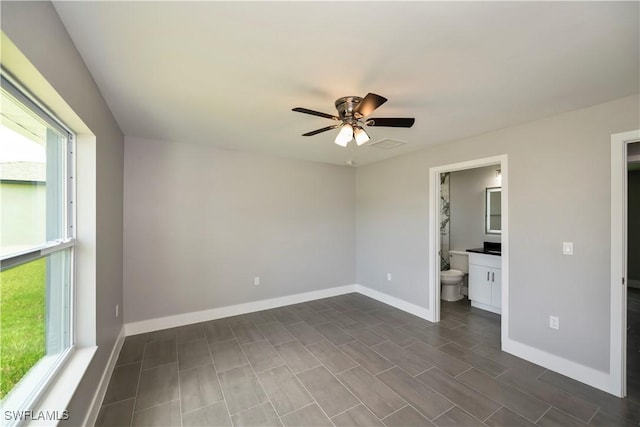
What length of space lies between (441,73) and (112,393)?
3502 mm

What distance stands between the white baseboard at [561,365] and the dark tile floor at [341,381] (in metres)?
0.08

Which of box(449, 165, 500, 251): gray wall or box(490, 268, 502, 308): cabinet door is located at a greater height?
box(449, 165, 500, 251): gray wall

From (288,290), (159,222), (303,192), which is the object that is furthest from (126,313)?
(303,192)

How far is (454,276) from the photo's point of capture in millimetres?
4242

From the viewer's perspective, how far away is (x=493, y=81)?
1854 millimetres

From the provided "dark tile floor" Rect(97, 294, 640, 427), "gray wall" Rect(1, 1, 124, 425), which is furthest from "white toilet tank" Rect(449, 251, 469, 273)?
"gray wall" Rect(1, 1, 124, 425)

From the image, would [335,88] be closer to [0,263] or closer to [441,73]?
[441,73]

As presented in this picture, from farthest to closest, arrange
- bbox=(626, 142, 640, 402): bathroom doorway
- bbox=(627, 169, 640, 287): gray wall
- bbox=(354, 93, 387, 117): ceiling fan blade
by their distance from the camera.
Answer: bbox=(627, 169, 640, 287): gray wall, bbox=(626, 142, 640, 402): bathroom doorway, bbox=(354, 93, 387, 117): ceiling fan blade

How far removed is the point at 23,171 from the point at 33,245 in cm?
39

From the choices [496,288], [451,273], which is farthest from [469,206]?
[496,288]

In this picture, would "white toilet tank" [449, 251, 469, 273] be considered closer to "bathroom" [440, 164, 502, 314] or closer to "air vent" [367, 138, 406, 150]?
"bathroom" [440, 164, 502, 314]

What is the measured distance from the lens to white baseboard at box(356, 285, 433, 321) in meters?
3.64

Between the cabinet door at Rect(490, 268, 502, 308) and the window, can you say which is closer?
the window

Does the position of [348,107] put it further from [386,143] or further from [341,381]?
[341,381]
